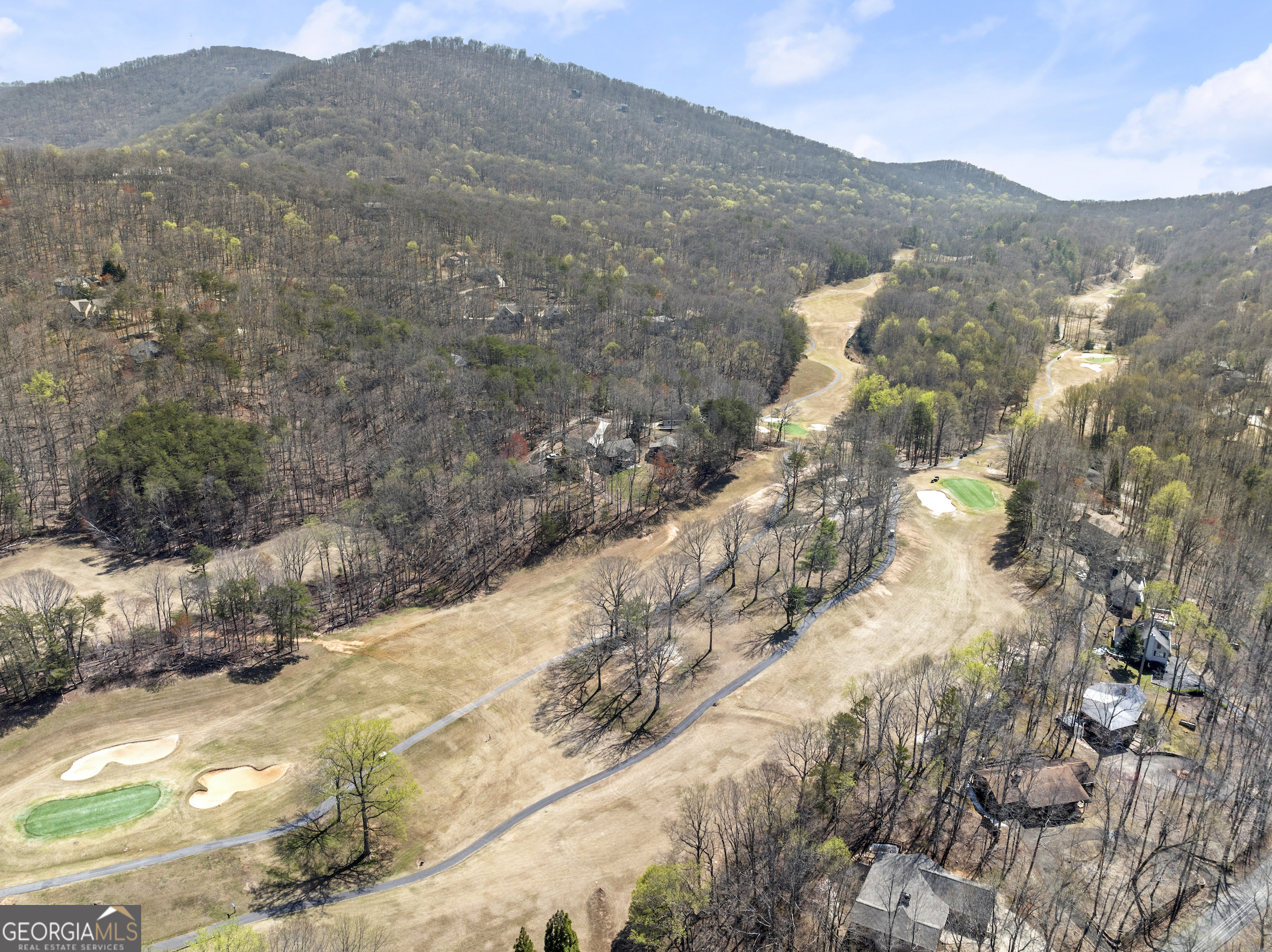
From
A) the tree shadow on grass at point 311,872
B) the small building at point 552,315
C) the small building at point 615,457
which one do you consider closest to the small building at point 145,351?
the small building at point 552,315

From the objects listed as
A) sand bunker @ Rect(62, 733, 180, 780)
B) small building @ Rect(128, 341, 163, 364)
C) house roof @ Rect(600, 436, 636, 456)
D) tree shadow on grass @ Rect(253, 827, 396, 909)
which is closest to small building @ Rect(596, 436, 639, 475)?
house roof @ Rect(600, 436, 636, 456)

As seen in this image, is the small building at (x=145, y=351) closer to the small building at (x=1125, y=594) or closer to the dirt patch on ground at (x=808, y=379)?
the dirt patch on ground at (x=808, y=379)

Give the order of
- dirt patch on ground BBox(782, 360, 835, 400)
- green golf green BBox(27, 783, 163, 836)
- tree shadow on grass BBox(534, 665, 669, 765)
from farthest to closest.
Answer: dirt patch on ground BBox(782, 360, 835, 400), tree shadow on grass BBox(534, 665, 669, 765), green golf green BBox(27, 783, 163, 836)

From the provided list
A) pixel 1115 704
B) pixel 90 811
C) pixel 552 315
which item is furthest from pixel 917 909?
pixel 552 315

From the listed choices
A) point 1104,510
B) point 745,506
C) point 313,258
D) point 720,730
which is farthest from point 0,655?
point 1104,510

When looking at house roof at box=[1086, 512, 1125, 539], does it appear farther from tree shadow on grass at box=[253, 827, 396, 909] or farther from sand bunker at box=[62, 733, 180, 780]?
sand bunker at box=[62, 733, 180, 780]
